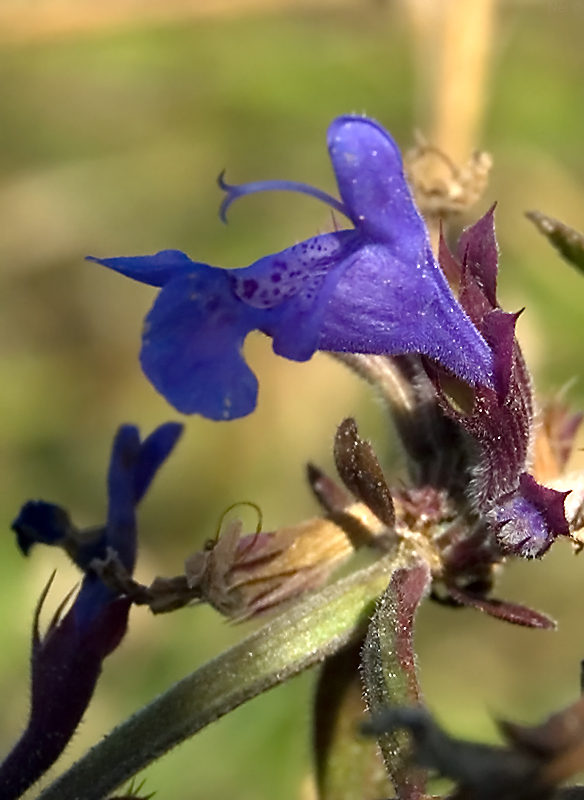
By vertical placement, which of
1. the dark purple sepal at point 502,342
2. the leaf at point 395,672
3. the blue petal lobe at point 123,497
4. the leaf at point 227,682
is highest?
the blue petal lobe at point 123,497

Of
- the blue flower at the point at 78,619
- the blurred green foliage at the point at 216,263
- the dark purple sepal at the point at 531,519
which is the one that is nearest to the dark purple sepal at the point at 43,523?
the blue flower at the point at 78,619

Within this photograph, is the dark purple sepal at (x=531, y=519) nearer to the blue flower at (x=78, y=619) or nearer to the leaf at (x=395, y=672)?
the leaf at (x=395, y=672)

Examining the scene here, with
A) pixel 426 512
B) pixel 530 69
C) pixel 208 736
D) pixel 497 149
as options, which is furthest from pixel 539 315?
pixel 426 512

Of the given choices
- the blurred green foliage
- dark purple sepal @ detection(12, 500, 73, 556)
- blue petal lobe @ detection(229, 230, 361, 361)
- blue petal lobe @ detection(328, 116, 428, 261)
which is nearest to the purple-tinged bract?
blue petal lobe @ detection(328, 116, 428, 261)

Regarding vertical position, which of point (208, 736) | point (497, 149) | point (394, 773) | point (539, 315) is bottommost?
point (394, 773)

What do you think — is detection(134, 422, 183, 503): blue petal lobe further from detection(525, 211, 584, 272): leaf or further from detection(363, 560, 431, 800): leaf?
detection(525, 211, 584, 272): leaf

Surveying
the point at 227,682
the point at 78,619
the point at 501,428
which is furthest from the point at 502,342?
the point at 78,619

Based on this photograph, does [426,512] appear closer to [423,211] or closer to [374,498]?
[374,498]
